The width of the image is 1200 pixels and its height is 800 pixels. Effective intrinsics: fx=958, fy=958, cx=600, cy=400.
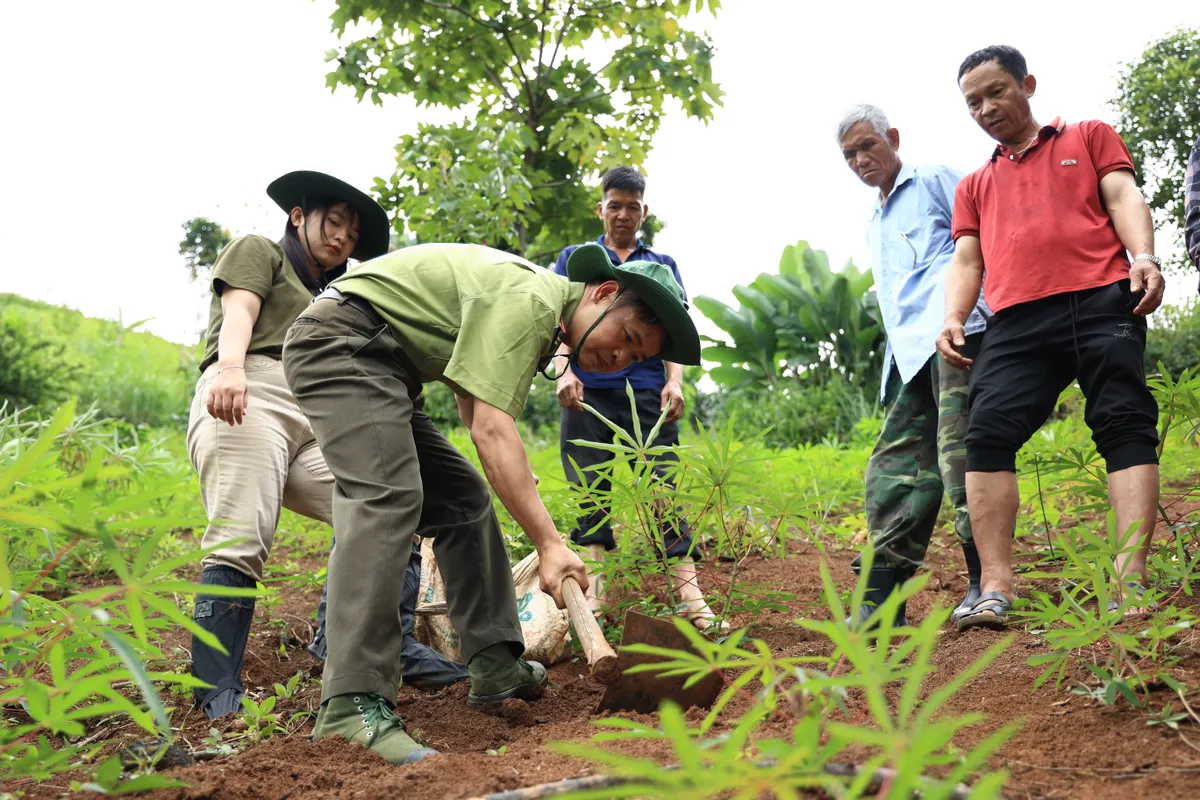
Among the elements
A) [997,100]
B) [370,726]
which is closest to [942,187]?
[997,100]

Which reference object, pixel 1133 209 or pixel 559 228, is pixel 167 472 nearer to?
pixel 559 228

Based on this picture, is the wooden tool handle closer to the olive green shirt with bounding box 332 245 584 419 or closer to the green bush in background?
the olive green shirt with bounding box 332 245 584 419

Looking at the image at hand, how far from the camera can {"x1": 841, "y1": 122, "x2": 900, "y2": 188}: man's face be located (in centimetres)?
326

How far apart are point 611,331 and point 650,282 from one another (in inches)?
6.0

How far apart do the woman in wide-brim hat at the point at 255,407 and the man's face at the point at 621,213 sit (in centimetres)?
96

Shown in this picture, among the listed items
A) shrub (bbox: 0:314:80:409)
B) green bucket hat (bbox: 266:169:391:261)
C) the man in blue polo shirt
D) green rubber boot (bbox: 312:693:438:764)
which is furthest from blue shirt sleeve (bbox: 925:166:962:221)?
shrub (bbox: 0:314:80:409)

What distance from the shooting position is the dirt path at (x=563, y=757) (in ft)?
4.78

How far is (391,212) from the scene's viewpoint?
583 cm

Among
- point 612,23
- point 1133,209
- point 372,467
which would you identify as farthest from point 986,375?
point 612,23

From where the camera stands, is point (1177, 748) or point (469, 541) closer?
point (1177, 748)

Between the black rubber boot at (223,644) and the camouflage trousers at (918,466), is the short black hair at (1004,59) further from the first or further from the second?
the black rubber boot at (223,644)

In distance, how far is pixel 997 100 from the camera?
274 cm

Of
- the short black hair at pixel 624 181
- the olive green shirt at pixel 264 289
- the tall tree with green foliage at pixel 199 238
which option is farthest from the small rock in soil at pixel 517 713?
the tall tree with green foliage at pixel 199 238

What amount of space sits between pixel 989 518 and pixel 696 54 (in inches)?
156
